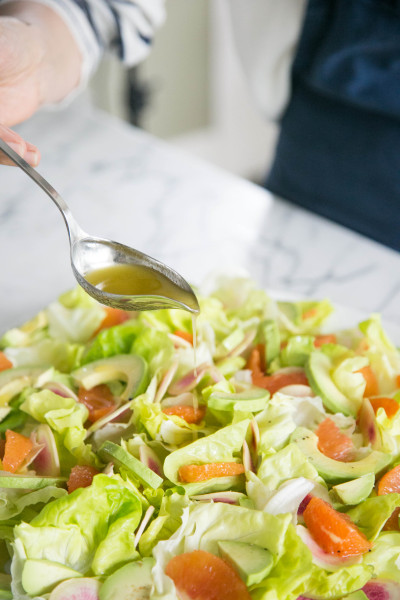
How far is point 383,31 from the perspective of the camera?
164 centimetres

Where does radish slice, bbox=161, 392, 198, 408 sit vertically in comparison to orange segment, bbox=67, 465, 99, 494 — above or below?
above

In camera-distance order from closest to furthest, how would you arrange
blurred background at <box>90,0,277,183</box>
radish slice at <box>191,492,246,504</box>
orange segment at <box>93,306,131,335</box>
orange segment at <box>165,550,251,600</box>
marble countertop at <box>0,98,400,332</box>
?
1. orange segment at <box>165,550,251,600</box>
2. radish slice at <box>191,492,246,504</box>
3. orange segment at <box>93,306,131,335</box>
4. marble countertop at <box>0,98,400,332</box>
5. blurred background at <box>90,0,277,183</box>

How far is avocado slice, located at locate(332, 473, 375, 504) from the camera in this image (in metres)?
0.93

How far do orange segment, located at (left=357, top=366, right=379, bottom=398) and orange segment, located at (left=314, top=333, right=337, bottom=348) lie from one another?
105 millimetres

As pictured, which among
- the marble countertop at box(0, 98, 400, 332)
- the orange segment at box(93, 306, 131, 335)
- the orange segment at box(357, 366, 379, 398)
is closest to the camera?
the orange segment at box(357, 366, 379, 398)

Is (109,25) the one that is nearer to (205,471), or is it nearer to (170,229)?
(170,229)

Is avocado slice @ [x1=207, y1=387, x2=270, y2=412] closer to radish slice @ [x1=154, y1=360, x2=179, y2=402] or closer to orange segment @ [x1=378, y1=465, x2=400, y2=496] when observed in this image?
radish slice @ [x1=154, y1=360, x2=179, y2=402]

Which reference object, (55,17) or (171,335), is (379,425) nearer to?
(171,335)

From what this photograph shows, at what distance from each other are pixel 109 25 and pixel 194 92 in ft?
7.74

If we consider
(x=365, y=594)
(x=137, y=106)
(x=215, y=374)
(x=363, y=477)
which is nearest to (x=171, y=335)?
(x=215, y=374)

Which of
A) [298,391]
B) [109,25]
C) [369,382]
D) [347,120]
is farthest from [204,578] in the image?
[109,25]

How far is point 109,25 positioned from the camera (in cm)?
170

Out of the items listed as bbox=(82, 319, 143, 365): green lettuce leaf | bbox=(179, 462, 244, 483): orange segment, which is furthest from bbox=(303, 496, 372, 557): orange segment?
bbox=(82, 319, 143, 365): green lettuce leaf

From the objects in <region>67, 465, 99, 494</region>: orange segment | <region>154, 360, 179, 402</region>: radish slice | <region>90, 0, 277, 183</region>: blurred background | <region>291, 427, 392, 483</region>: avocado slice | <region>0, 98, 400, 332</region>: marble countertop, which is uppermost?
<region>291, 427, 392, 483</region>: avocado slice
